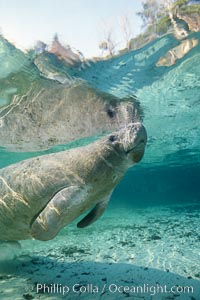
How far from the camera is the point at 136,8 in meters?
7.48

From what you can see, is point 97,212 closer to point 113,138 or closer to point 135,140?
point 113,138

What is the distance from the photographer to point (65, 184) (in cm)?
454

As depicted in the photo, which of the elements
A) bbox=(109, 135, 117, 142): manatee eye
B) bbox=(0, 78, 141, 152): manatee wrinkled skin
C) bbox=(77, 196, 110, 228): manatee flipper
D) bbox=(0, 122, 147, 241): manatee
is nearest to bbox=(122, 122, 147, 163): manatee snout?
bbox=(0, 122, 147, 241): manatee

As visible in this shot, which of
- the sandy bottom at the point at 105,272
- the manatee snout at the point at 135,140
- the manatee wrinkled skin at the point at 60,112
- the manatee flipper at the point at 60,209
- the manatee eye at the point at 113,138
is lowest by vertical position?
the sandy bottom at the point at 105,272

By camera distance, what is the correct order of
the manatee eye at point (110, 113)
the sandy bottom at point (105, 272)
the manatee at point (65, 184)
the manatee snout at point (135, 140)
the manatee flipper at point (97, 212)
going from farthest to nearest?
the manatee eye at point (110, 113)
the manatee flipper at point (97, 212)
the sandy bottom at point (105, 272)
the manatee at point (65, 184)
the manatee snout at point (135, 140)

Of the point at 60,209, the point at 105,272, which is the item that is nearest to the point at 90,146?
the point at 60,209

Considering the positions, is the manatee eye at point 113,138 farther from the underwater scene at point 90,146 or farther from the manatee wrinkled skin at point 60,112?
the manatee wrinkled skin at point 60,112

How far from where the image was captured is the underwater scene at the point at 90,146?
442cm

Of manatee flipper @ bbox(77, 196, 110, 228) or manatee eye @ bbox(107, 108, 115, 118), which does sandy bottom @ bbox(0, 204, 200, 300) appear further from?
manatee eye @ bbox(107, 108, 115, 118)

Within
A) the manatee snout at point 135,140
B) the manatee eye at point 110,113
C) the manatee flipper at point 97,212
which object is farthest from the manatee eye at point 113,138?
the manatee eye at point 110,113

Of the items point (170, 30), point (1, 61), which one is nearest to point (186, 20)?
point (170, 30)

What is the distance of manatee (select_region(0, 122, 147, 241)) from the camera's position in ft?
13.8

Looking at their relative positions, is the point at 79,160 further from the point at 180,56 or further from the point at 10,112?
the point at 10,112

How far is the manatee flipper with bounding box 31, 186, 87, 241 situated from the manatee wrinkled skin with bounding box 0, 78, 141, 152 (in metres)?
6.15
